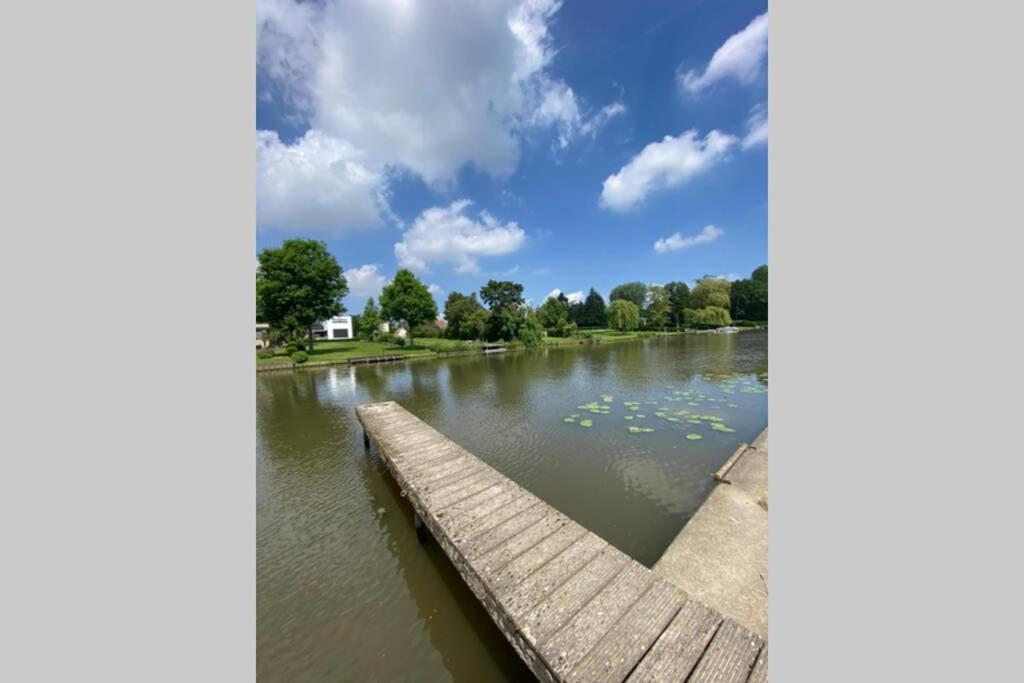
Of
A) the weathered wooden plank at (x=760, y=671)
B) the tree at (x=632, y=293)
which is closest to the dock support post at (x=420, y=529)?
the weathered wooden plank at (x=760, y=671)

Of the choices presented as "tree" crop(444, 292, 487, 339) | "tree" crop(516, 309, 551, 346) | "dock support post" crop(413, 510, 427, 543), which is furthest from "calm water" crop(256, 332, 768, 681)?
"tree" crop(444, 292, 487, 339)

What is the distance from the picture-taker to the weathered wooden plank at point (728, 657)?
2748 mm

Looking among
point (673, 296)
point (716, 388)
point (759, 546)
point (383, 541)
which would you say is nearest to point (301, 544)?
point (383, 541)

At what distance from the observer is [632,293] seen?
3364 inches

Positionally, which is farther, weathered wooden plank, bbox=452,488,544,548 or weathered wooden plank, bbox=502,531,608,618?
weathered wooden plank, bbox=452,488,544,548

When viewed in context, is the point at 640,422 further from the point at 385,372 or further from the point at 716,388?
the point at 385,372

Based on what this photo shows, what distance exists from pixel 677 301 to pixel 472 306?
47.5 m

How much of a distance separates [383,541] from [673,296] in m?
82.2

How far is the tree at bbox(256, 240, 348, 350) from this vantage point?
33188 millimetres

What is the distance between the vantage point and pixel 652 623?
3.12 meters

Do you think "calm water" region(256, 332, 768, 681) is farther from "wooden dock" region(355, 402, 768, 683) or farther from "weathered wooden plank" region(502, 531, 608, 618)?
"weathered wooden plank" region(502, 531, 608, 618)

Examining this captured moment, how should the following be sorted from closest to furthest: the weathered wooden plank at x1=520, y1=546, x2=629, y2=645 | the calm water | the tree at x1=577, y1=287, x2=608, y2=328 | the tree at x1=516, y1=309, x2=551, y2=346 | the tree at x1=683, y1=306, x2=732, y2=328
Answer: the weathered wooden plank at x1=520, y1=546, x2=629, y2=645
the calm water
the tree at x1=516, y1=309, x2=551, y2=346
the tree at x1=683, y1=306, x2=732, y2=328
the tree at x1=577, y1=287, x2=608, y2=328

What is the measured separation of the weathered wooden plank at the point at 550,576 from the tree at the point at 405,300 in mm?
37650

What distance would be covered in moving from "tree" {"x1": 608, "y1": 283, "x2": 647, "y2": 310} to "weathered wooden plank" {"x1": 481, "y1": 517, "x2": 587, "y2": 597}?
8392 cm
